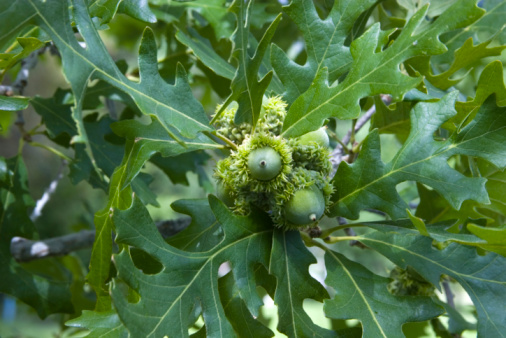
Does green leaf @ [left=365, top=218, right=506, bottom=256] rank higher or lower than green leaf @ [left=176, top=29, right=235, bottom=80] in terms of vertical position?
lower

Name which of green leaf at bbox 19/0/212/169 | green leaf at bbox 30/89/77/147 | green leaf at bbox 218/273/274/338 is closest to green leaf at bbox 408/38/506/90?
green leaf at bbox 19/0/212/169

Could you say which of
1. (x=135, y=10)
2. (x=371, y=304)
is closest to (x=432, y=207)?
(x=371, y=304)

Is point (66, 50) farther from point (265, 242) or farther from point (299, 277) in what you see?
point (299, 277)

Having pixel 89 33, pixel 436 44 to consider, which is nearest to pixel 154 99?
pixel 89 33

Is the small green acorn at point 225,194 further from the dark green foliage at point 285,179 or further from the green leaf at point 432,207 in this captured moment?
the green leaf at point 432,207

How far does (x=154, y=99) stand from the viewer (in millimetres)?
1127

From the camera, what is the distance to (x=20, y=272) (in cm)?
158

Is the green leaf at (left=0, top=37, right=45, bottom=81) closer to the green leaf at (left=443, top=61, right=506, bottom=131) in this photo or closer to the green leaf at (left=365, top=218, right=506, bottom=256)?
the green leaf at (left=365, top=218, right=506, bottom=256)

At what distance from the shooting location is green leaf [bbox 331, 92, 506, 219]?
112cm

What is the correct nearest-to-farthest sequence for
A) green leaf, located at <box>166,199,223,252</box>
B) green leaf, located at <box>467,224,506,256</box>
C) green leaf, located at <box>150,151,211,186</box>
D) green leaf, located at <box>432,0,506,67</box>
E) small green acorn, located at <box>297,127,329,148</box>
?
green leaf, located at <box>467,224,506,256</box>, small green acorn, located at <box>297,127,329,148</box>, green leaf, located at <box>166,199,223,252</box>, green leaf, located at <box>432,0,506,67</box>, green leaf, located at <box>150,151,211,186</box>

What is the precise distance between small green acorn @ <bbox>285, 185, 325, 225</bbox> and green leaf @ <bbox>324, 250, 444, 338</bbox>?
0.16 metres

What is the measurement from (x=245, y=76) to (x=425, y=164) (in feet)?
1.51

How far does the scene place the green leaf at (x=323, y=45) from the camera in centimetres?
126

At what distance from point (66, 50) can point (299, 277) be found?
70 centimetres
